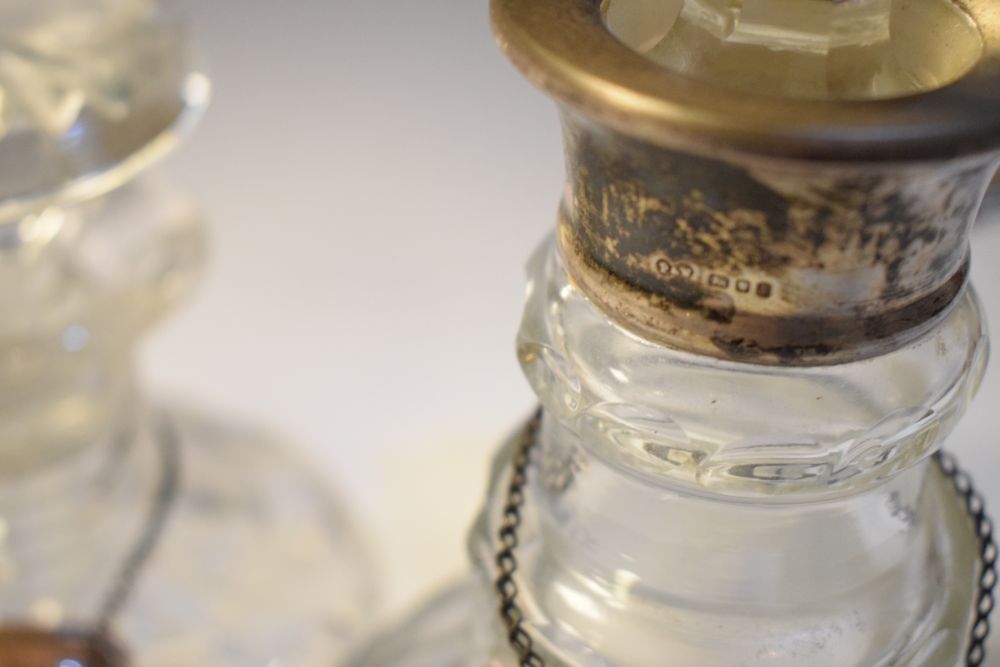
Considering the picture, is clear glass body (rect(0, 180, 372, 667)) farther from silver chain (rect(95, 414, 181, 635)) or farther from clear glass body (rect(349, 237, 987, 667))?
clear glass body (rect(349, 237, 987, 667))

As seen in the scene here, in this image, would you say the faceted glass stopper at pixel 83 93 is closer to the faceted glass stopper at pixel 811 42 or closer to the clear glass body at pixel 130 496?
the clear glass body at pixel 130 496

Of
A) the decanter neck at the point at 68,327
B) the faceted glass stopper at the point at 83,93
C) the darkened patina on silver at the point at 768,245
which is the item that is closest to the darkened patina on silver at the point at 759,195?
the darkened patina on silver at the point at 768,245

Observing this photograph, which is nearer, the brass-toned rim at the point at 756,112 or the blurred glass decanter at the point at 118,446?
the brass-toned rim at the point at 756,112

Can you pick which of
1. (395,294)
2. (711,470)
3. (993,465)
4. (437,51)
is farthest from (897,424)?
(437,51)

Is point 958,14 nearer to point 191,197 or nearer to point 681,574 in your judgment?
point 681,574

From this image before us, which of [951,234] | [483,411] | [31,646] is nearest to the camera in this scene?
[951,234]

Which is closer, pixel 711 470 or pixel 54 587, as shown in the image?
pixel 711 470

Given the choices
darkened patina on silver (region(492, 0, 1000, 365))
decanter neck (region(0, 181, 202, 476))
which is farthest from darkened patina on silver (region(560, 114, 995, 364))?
decanter neck (region(0, 181, 202, 476))

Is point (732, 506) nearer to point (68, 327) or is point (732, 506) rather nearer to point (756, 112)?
point (756, 112)
